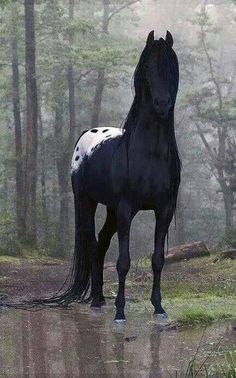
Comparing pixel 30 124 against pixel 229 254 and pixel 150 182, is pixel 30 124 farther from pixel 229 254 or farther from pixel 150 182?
pixel 150 182

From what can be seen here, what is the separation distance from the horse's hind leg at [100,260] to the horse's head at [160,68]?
188 cm

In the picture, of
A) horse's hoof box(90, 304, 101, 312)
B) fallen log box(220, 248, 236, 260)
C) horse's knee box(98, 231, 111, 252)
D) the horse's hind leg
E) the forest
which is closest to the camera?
horse's hoof box(90, 304, 101, 312)

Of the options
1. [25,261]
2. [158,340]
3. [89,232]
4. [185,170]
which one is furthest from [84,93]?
[158,340]

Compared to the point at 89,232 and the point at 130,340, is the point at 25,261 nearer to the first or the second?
the point at 89,232

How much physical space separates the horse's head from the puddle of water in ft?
7.29

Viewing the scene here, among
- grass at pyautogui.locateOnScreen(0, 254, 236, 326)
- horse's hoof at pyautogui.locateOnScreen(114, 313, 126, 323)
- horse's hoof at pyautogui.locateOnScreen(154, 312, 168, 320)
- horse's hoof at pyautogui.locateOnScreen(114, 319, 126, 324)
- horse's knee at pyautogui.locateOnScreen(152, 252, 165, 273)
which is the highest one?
horse's knee at pyautogui.locateOnScreen(152, 252, 165, 273)

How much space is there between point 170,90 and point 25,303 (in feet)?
10.6

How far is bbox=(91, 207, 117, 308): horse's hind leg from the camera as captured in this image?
8297mm

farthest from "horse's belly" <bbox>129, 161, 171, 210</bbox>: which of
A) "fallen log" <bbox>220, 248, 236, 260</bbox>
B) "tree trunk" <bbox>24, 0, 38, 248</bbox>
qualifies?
"tree trunk" <bbox>24, 0, 38, 248</bbox>

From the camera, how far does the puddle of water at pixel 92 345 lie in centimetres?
487

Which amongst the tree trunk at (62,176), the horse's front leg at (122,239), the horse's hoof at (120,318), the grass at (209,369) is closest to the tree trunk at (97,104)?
the tree trunk at (62,176)

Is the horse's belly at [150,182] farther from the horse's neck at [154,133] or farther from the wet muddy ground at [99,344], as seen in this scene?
the wet muddy ground at [99,344]

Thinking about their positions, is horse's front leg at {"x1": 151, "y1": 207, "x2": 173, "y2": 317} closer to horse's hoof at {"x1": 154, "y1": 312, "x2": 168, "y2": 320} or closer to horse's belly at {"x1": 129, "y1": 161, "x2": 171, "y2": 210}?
horse's hoof at {"x1": 154, "y1": 312, "x2": 168, "y2": 320}

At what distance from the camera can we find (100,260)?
28.2 ft
